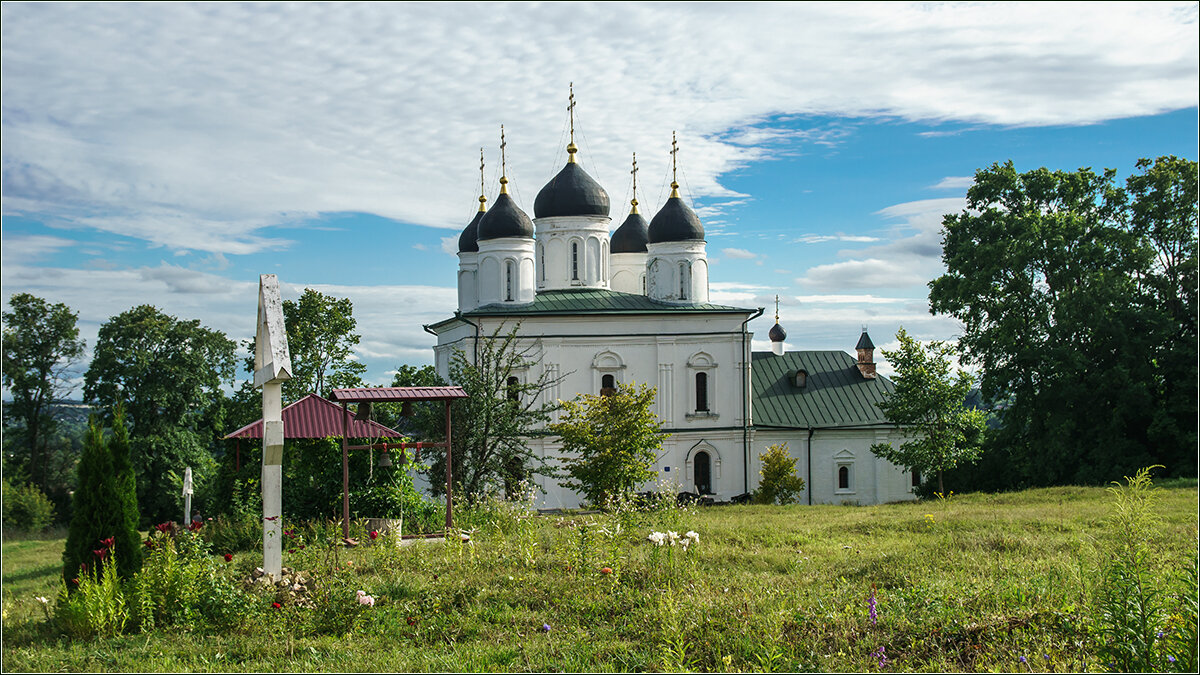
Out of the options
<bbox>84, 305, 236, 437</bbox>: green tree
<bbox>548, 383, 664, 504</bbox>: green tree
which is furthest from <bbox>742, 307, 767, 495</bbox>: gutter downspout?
<bbox>84, 305, 236, 437</bbox>: green tree

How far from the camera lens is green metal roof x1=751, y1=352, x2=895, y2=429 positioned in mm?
36188

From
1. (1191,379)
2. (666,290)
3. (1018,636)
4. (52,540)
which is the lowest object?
(52,540)

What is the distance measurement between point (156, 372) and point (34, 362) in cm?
471

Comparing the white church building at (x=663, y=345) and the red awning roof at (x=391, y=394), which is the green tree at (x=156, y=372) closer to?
the white church building at (x=663, y=345)

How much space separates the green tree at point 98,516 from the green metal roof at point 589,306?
21.4 meters

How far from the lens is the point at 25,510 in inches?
1358

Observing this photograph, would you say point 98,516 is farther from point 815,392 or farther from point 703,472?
point 815,392

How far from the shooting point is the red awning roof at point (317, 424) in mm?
13742

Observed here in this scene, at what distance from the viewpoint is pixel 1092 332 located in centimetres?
2731

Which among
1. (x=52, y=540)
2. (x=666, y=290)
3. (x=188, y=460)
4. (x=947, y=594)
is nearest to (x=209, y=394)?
(x=188, y=460)

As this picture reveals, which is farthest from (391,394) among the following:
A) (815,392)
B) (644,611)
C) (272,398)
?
(815,392)

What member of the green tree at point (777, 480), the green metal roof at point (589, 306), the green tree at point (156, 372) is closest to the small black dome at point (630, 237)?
the green metal roof at point (589, 306)

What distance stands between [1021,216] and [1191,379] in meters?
6.01

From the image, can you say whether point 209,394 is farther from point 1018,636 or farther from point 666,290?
point 1018,636
